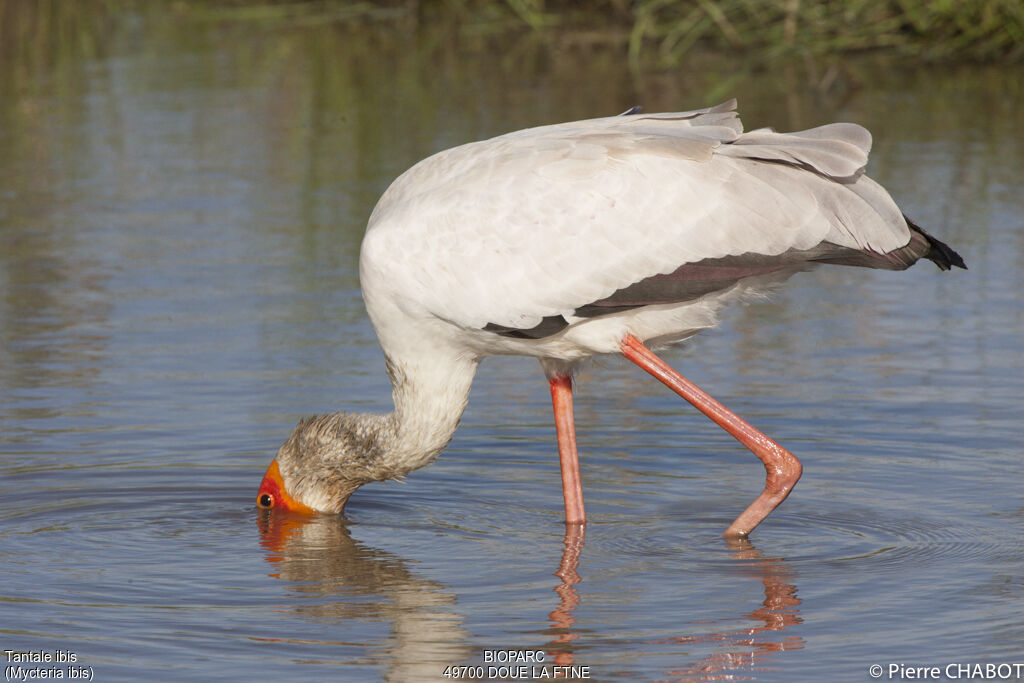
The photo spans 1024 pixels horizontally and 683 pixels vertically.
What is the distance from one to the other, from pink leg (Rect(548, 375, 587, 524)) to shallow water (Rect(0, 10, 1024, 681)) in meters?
0.15

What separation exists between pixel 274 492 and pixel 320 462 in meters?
0.22

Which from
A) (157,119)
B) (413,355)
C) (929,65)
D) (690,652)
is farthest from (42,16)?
(690,652)

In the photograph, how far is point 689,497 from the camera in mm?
6781

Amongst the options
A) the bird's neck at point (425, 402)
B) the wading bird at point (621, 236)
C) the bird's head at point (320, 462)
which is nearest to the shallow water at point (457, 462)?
the bird's head at point (320, 462)

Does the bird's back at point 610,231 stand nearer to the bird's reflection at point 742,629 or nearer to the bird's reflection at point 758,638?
the bird's reflection at point 742,629

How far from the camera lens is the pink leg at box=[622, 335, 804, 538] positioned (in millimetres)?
6297

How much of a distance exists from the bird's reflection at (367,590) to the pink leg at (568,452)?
29.5 inches

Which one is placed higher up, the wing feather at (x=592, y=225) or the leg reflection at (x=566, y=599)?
the wing feather at (x=592, y=225)

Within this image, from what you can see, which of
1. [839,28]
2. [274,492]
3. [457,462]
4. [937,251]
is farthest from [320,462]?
[839,28]

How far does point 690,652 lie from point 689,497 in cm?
174

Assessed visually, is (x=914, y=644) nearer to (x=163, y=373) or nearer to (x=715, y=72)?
(x=163, y=373)

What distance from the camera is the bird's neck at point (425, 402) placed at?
21.2ft

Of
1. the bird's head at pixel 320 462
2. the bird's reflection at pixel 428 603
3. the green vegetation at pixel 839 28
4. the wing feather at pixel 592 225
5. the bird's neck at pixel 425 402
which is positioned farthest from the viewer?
the green vegetation at pixel 839 28

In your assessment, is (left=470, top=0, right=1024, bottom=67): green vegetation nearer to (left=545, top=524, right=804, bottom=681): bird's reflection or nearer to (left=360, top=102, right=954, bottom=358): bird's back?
(left=360, top=102, right=954, bottom=358): bird's back
